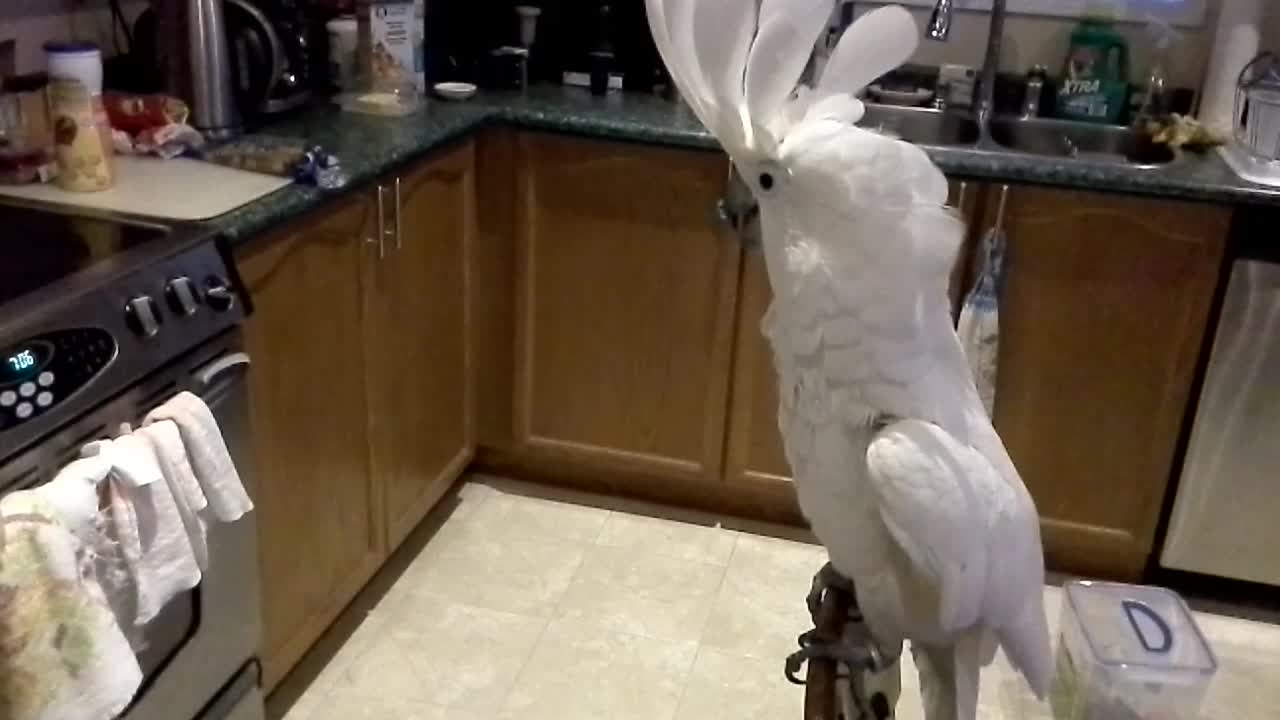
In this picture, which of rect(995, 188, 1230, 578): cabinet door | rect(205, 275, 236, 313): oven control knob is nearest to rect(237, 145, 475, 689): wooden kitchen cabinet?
rect(205, 275, 236, 313): oven control knob

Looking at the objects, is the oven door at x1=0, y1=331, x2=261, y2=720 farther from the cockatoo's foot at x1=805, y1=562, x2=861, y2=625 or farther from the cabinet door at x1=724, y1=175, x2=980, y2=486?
the cabinet door at x1=724, y1=175, x2=980, y2=486

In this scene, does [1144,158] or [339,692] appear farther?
[1144,158]

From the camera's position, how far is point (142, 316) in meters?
1.46

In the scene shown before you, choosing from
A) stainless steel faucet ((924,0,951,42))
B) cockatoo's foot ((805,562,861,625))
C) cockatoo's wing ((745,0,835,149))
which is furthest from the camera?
stainless steel faucet ((924,0,951,42))

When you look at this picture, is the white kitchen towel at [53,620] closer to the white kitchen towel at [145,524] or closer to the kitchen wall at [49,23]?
the white kitchen towel at [145,524]

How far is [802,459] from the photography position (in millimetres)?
1293

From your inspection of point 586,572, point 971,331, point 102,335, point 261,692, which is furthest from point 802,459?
point 586,572

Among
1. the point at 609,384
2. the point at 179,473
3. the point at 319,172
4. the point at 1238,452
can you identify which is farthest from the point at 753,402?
the point at 179,473

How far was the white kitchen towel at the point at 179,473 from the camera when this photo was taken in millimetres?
1428

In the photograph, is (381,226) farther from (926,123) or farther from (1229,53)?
(1229,53)

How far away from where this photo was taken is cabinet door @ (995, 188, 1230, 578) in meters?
2.34

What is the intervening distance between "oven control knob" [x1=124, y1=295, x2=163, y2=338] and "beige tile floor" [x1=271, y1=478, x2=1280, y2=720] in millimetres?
918

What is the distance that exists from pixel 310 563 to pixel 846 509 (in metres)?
1.14

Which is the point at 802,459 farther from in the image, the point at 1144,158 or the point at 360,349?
the point at 1144,158
